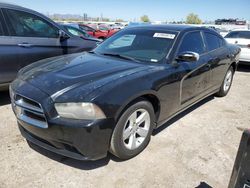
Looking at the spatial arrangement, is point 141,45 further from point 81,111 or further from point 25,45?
point 25,45

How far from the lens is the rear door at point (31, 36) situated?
4.21 metres

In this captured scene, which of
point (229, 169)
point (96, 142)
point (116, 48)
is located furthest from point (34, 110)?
point (229, 169)

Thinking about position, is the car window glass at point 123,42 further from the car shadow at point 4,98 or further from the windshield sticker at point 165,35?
the car shadow at point 4,98

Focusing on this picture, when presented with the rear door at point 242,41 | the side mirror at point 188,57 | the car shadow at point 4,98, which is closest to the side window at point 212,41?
the side mirror at point 188,57

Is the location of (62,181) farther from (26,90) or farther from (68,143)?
(26,90)

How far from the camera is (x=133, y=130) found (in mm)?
2824

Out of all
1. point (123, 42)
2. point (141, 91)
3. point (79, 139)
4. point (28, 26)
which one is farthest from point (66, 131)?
point (28, 26)

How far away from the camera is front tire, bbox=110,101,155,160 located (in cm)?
256

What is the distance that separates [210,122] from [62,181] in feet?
8.89

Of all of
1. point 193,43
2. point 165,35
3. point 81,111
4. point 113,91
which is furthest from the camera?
point 193,43

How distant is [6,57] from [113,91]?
261cm

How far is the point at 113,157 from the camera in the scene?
9.57ft

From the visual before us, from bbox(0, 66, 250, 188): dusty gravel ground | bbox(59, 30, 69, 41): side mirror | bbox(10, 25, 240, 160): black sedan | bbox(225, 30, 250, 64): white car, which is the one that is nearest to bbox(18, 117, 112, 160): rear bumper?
bbox(10, 25, 240, 160): black sedan

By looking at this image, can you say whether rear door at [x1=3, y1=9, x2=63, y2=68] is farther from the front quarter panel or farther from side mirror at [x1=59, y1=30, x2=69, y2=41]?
the front quarter panel
